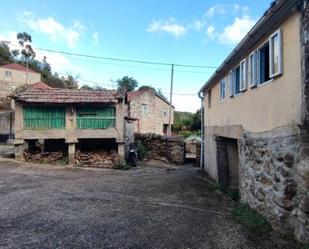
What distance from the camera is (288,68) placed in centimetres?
593

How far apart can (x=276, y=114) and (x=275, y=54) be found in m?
1.28

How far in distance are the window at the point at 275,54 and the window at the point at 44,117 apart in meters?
14.2

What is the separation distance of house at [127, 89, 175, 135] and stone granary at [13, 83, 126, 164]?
15.9 meters

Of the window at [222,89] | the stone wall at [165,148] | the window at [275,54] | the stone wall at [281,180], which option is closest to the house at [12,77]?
the stone wall at [165,148]

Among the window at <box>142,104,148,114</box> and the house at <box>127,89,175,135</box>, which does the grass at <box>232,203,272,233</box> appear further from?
the window at <box>142,104,148,114</box>

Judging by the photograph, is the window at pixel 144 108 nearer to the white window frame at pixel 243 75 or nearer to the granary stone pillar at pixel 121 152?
the granary stone pillar at pixel 121 152

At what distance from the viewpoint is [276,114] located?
21.4ft

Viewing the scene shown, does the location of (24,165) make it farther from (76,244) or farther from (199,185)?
(76,244)

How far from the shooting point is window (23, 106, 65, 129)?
18.3 m

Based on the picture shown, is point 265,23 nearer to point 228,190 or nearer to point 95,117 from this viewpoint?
point 228,190

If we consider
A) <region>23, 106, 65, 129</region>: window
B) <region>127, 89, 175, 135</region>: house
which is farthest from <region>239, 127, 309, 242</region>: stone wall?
<region>127, 89, 175, 135</region>: house

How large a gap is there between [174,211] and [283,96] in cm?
399

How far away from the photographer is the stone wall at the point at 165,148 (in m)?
23.3

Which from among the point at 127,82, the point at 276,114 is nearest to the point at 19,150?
the point at 276,114
